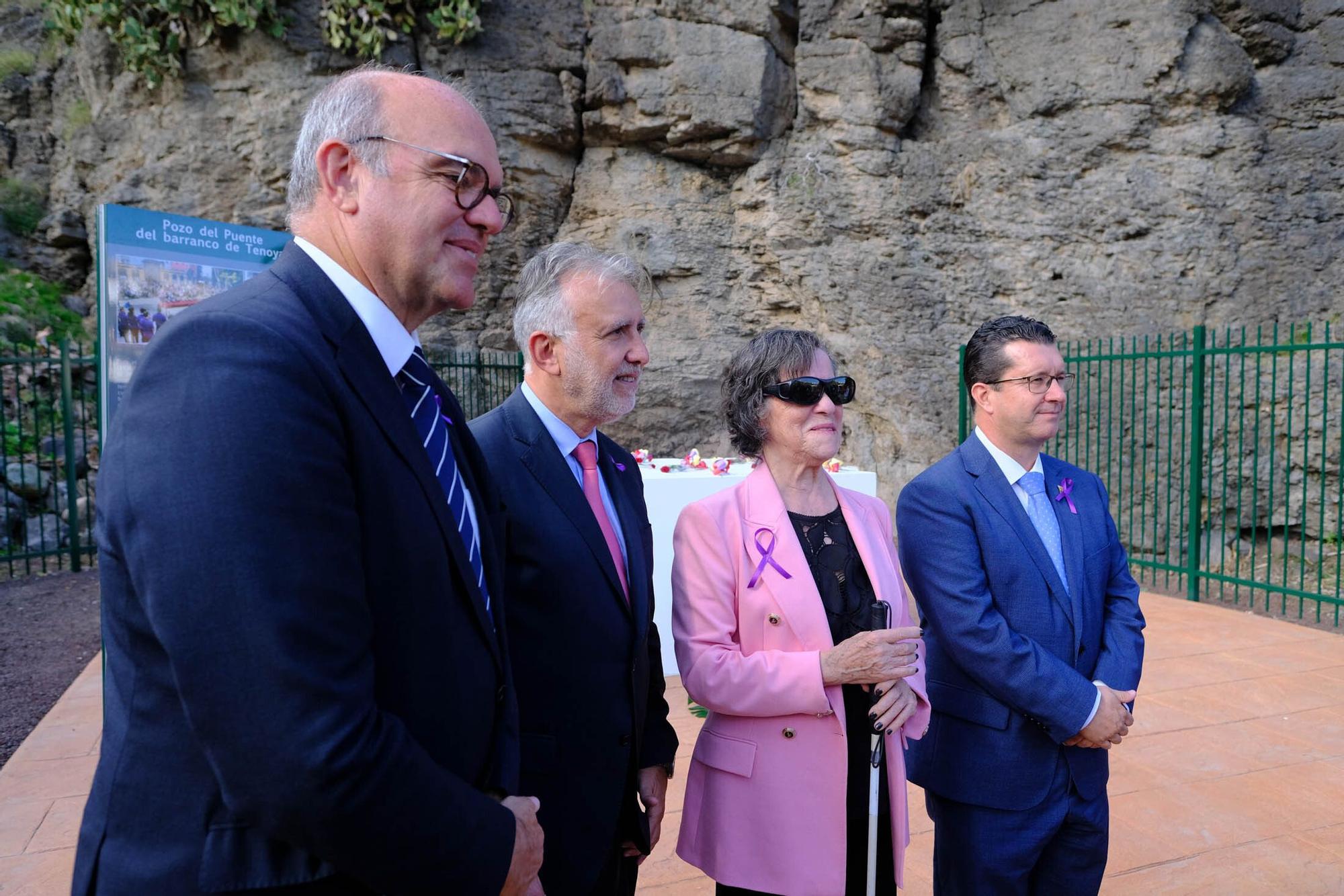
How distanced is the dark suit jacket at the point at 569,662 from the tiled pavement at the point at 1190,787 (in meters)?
1.32

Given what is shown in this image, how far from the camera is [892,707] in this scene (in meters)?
2.04

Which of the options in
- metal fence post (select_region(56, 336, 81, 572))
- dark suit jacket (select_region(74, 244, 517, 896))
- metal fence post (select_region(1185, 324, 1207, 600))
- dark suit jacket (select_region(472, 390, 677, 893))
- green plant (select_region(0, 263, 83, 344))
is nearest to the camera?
dark suit jacket (select_region(74, 244, 517, 896))

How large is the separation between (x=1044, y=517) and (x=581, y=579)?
1380 mm

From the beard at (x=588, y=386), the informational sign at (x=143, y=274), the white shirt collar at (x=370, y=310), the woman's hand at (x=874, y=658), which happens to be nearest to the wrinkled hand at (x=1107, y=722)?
the woman's hand at (x=874, y=658)

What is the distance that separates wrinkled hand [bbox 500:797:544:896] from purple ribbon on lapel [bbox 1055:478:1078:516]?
1781 mm

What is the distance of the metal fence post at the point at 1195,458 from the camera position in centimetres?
735

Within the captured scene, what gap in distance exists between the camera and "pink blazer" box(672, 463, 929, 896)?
6.69 ft

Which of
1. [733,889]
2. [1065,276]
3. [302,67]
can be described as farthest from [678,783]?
[302,67]

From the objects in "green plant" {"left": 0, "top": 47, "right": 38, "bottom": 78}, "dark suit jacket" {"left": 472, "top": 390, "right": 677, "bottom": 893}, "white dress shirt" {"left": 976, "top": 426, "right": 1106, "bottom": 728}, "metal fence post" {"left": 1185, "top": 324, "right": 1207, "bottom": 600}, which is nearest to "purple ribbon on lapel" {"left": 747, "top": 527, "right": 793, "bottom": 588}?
"dark suit jacket" {"left": 472, "top": 390, "right": 677, "bottom": 893}

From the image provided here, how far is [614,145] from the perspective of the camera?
1127cm

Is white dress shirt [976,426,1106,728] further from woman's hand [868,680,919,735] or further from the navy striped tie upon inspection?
the navy striped tie

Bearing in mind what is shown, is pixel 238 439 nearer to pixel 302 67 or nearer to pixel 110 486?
pixel 110 486

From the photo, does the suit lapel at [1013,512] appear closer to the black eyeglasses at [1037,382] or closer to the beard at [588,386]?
Result: the black eyeglasses at [1037,382]

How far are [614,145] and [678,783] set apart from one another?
9294 mm
